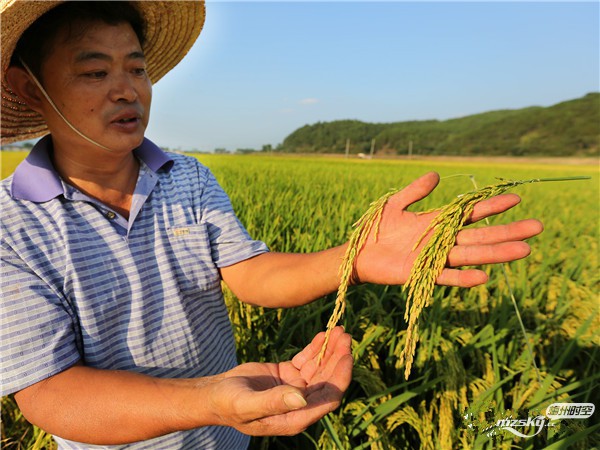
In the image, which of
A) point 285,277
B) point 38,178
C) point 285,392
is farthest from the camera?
point 285,277

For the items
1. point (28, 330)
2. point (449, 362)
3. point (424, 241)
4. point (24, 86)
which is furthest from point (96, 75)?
point (449, 362)

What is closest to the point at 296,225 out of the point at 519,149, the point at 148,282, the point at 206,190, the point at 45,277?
the point at 206,190

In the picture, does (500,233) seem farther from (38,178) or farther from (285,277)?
(38,178)

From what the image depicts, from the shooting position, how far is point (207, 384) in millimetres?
896

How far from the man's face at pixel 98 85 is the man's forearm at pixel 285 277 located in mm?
553

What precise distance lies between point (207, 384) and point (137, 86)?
957mm

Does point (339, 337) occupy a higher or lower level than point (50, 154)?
lower

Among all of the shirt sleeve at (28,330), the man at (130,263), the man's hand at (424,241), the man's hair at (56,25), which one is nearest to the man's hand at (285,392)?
the man at (130,263)

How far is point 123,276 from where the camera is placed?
49.3 inches

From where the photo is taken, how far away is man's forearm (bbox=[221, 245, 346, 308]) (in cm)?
127

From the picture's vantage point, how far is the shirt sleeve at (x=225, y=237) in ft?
4.85

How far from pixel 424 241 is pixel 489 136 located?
96.1 metres

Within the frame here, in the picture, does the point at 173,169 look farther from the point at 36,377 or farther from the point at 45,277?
the point at 36,377
